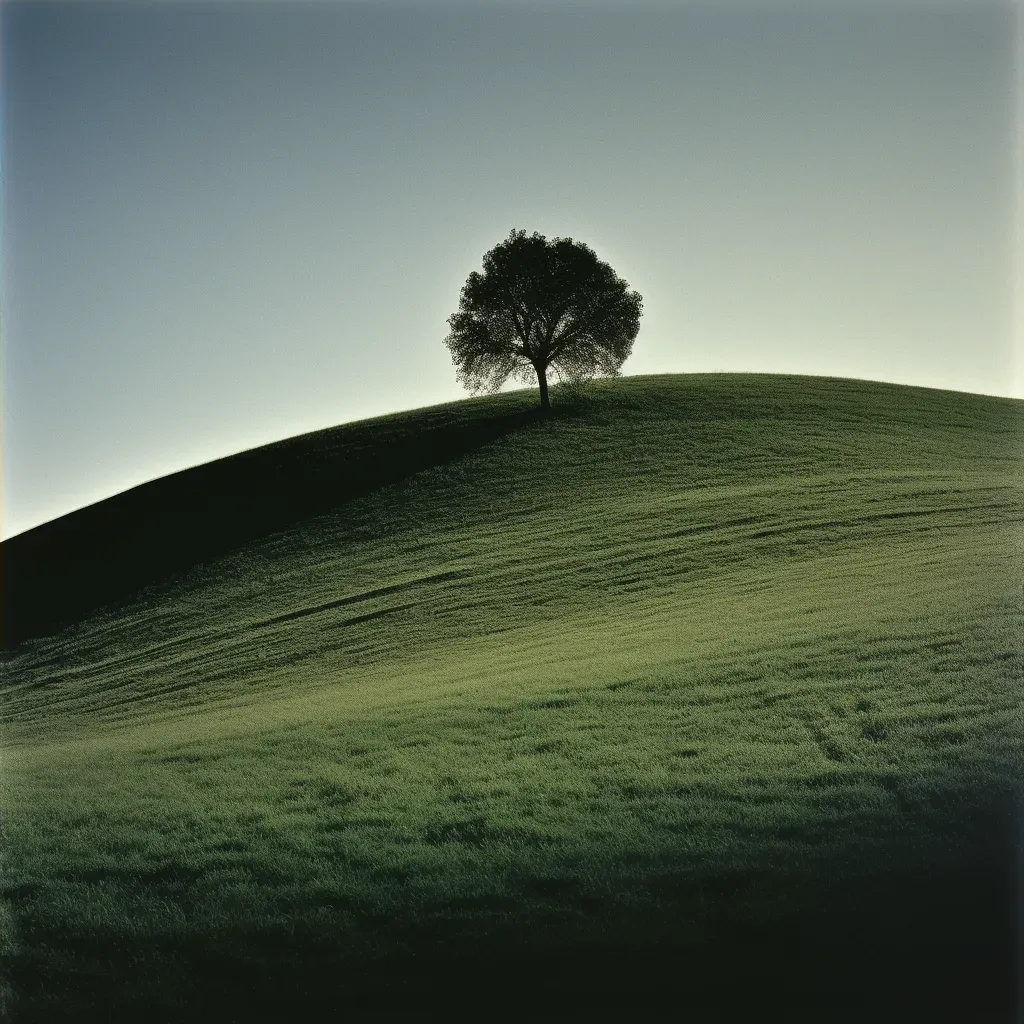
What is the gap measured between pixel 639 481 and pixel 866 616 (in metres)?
22.2

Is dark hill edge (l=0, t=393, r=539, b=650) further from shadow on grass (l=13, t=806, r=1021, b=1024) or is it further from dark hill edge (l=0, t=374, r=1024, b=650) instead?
shadow on grass (l=13, t=806, r=1021, b=1024)

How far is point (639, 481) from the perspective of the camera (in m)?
39.7

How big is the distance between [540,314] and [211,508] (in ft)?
70.7

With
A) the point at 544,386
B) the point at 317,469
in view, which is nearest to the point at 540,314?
the point at 544,386

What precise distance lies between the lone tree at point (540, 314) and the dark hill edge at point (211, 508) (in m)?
3.82

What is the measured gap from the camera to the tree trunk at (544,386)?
2165 inches

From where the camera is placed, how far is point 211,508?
48.8 m

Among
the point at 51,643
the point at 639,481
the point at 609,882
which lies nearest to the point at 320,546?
the point at 51,643

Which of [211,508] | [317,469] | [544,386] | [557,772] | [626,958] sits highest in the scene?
[544,386]

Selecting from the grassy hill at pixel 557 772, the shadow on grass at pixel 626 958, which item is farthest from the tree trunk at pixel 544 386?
the shadow on grass at pixel 626 958

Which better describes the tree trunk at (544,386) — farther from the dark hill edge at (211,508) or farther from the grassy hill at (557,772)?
the grassy hill at (557,772)

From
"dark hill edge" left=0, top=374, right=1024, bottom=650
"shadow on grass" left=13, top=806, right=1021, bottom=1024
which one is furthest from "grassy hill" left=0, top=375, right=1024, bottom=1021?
"dark hill edge" left=0, top=374, right=1024, bottom=650

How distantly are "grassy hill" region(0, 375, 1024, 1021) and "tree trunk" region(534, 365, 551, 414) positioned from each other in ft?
69.4

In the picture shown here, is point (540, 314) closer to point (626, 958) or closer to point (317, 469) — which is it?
point (317, 469)
